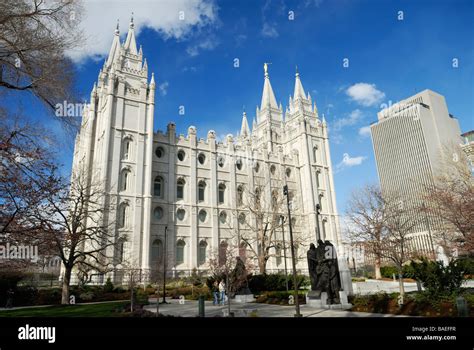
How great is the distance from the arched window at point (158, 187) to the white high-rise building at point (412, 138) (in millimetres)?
48040

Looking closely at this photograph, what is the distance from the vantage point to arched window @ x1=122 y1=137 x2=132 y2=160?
35819mm

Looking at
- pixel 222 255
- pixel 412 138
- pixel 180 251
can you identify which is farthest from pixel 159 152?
pixel 412 138

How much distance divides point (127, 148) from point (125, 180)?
3883 millimetres

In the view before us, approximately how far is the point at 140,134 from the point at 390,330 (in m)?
35.7

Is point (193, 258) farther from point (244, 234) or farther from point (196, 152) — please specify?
point (196, 152)

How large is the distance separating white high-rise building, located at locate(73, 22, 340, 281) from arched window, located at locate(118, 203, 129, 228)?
0.34ft

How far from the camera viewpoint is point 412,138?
76125 millimetres

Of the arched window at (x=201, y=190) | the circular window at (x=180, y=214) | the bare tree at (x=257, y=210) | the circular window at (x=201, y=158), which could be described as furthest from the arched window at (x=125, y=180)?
the bare tree at (x=257, y=210)

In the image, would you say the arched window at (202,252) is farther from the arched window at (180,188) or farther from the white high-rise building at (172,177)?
the arched window at (180,188)

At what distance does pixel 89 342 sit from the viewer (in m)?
4.83

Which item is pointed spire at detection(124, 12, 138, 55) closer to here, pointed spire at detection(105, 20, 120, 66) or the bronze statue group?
pointed spire at detection(105, 20, 120, 66)

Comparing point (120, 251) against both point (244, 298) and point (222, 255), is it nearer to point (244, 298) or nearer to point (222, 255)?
point (222, 255)

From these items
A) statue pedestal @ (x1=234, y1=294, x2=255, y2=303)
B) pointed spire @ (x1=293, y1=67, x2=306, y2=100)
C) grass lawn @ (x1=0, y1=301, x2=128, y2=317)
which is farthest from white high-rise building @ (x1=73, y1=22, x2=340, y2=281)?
grass lawn @ (x1=0, y1=301, x2=128, y2=317)

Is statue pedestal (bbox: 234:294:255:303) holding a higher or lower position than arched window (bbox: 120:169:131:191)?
lower
